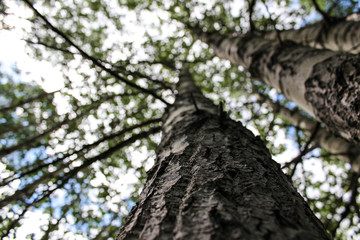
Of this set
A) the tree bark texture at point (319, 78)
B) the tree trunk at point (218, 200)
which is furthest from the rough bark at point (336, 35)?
the tree trunk at point (218, 200)

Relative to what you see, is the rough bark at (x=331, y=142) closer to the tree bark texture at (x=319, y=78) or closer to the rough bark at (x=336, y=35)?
the tree bark texture at (x=319, y=78)

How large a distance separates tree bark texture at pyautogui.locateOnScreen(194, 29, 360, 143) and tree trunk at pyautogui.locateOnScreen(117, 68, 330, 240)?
65cm

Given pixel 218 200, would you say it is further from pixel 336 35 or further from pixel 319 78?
pixel 336 35

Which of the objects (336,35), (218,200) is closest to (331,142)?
(336,35)

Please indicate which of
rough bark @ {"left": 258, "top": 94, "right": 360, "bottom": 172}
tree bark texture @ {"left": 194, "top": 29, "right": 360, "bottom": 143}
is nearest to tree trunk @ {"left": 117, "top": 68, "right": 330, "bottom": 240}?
tree bark texture @ {"left": 194, "top": 29, "right": 360, "bottom": 143}

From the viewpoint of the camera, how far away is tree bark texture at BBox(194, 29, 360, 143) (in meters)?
1.43

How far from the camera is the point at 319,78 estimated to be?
5.55ft

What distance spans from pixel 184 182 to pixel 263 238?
0.39 meters

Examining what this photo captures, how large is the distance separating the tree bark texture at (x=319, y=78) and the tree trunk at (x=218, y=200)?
647 mm

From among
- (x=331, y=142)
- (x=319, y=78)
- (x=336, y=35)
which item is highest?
(x=336, y=35)

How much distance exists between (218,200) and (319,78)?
140 cm

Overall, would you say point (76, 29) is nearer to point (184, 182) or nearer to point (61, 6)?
point (61, 6)

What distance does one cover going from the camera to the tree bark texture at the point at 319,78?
143 centimetres

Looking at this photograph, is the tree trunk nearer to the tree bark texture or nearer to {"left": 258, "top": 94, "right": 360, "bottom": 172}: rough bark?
the tree bark texture
